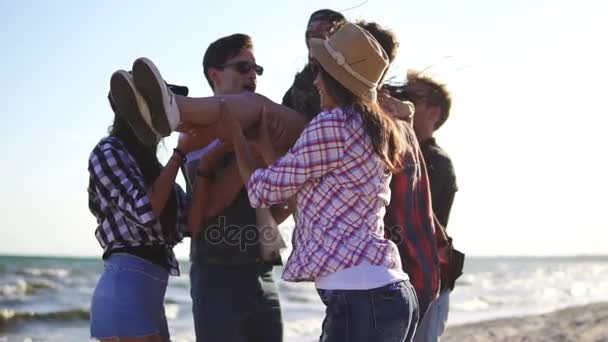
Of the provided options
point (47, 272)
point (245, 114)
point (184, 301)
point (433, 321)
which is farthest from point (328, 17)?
point (47, 272)

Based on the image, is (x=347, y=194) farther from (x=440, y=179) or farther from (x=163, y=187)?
(x=440, y=179)

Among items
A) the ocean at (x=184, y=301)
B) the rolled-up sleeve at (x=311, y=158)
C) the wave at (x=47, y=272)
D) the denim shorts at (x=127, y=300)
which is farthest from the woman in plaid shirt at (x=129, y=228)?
the wave at (x=47, y=272)

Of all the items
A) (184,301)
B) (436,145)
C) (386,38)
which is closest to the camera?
(386,38)

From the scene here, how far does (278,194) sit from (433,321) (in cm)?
130

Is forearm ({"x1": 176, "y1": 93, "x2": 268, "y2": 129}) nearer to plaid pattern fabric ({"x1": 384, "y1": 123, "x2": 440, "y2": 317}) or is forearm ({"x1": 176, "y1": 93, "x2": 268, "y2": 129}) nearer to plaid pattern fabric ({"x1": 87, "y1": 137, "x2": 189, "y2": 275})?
plaid pattern fabric ({"x1": 87, "y1": 137, "x2": 189, "y2": 275})

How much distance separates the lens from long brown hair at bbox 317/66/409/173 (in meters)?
2.96

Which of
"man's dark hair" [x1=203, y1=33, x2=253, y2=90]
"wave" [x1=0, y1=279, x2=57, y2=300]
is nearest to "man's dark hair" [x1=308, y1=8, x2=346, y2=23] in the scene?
"man's dark hair" [x1=203, y1=33, x2=253, y2=90]

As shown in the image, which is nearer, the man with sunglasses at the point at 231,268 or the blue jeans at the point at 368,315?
the blue jeans at the point at 368,315

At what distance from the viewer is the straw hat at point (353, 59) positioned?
118 inches

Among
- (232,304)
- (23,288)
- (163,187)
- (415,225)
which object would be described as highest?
(163,187)

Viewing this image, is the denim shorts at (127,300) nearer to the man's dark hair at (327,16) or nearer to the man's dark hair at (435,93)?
the man's dark hair at (327,16)

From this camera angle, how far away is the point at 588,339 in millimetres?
9953

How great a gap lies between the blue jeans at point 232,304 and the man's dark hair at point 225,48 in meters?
0.82

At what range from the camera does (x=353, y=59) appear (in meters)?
3.02
